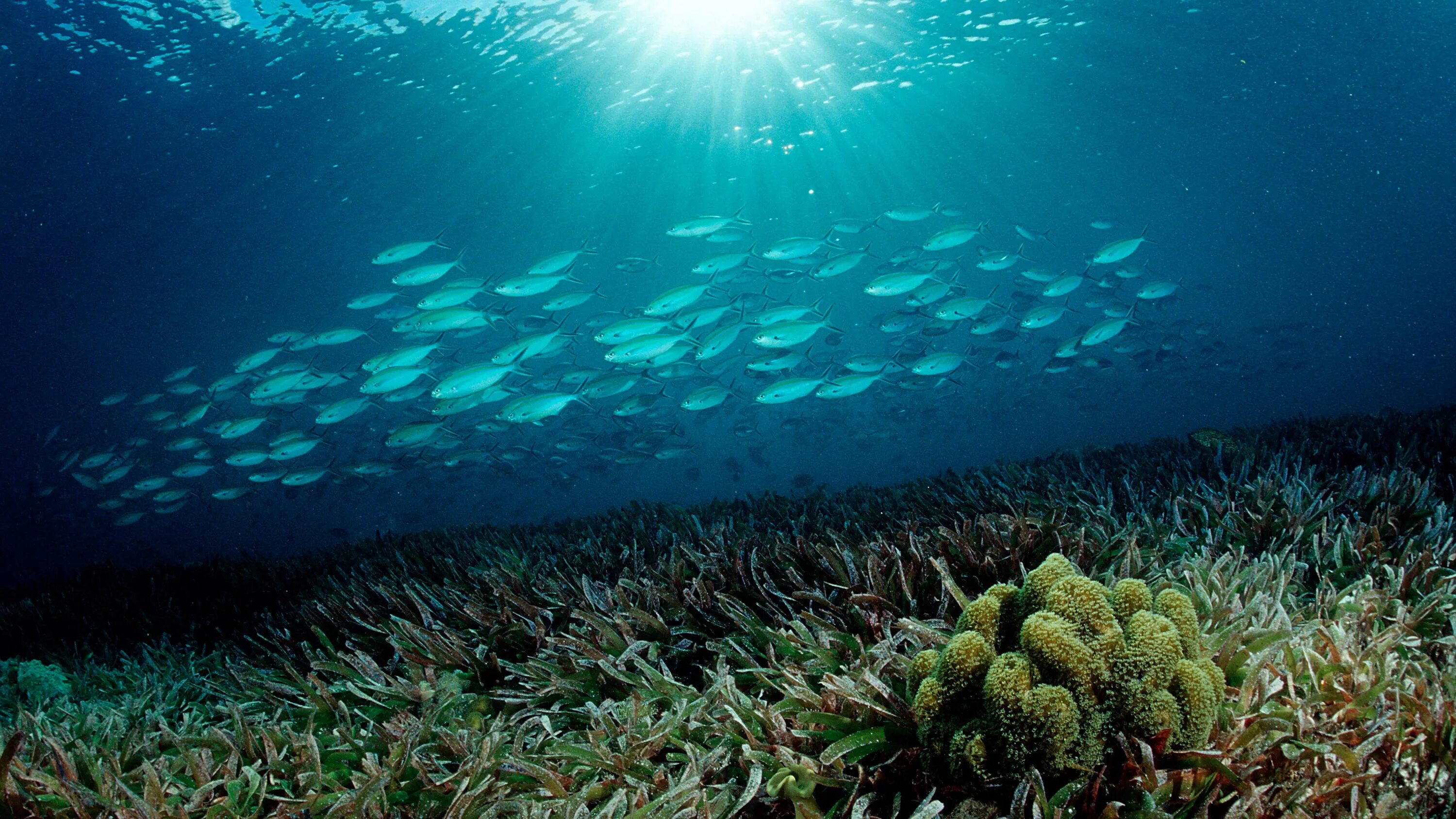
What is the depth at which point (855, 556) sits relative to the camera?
3.74 m

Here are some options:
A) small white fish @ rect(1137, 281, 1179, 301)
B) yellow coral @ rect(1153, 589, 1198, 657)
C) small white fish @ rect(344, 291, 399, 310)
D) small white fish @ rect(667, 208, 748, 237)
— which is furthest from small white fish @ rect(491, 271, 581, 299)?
small white fish @ rect(1137, 281, 1179, 301)

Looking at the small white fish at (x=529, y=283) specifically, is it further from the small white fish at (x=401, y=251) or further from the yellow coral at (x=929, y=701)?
the yellow coral at (x=929, y=701)

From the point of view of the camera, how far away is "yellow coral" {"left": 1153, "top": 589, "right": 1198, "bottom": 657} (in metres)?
1.82

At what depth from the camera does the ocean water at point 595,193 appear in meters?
15.6

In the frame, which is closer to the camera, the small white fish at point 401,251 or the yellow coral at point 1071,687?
the yellow coral at point 1071,687

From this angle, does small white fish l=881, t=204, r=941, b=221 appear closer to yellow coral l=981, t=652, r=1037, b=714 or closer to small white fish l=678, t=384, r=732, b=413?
small white fish l=678, t=384, r=732, b=413

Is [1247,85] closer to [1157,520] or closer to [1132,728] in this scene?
[1157,520]

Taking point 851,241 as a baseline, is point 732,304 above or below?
above

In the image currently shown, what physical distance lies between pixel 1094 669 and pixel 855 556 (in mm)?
2030

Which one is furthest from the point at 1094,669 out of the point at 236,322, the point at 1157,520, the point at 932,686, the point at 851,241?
the point at 851,241

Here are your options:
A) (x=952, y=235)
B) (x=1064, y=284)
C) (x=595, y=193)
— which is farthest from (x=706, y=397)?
(x=595, y=193)

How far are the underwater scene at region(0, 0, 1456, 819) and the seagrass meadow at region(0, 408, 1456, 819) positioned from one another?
0.02 m

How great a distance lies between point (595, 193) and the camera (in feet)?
113

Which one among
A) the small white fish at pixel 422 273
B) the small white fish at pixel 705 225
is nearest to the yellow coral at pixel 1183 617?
the small white fish at pixel 705 225
